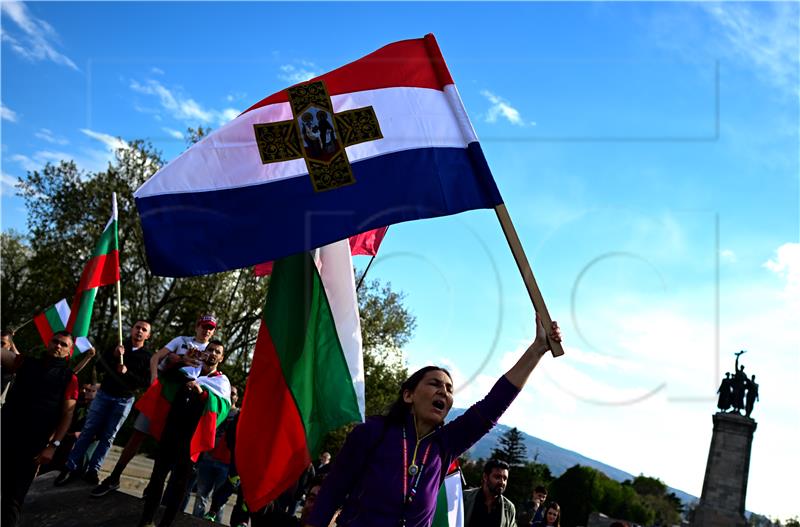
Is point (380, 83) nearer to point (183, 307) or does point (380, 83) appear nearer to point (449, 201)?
point (449, 201)

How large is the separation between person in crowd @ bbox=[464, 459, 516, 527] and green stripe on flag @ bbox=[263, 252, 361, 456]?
177 centimetres

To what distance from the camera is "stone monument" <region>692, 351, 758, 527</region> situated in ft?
118

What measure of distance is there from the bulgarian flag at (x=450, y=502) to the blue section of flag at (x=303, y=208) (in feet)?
6.29

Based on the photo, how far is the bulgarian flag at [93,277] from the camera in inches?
408

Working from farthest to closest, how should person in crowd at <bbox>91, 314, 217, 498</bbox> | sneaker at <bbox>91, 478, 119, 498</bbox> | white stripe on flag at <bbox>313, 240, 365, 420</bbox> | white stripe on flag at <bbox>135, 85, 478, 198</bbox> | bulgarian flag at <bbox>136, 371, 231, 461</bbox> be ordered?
sneaker at <bbox>91, 478, 119, 498</bbox> < person in crowd at <bbox>91, 314, 217, 498</bbox> < bulgarian flag at <bbox>136, 371, 231, 461</bbox> < white stripe on flag at <bbox>313, 240, 365, 420</bbox> < white stripe on flag at <bbox>135, 85, 478, 198</bbox>

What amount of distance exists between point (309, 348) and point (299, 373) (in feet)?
0.74

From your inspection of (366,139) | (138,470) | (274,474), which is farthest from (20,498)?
(138,470)

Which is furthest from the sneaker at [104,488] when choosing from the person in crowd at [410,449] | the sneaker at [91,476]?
the person in crowd at [410,449]

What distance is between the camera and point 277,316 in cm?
602

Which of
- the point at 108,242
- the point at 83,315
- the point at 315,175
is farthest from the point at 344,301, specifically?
the point at 83,315

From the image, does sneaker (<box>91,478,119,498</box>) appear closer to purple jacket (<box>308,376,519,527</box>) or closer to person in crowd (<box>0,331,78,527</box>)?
person in crowd (<box>0,331,78,527</box>)

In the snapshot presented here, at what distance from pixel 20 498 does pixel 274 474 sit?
92.4 inches

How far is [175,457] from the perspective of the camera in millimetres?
6711

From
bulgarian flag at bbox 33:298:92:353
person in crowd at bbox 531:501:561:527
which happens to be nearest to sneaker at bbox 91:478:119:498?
person in crowd at bbox 531:501:561:527
